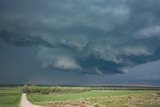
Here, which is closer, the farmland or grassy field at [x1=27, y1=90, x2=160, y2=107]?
grassy field at [x1=27, y1=90, x2=160, y2=107]

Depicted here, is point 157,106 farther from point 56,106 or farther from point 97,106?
point 56,106

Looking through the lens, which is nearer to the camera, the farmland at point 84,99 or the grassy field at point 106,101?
the grassy field at point 106,101

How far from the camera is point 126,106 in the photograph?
60031mm

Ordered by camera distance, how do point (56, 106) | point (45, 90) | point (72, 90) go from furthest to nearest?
point (72, 90), point (45, 90), point (56, 106)

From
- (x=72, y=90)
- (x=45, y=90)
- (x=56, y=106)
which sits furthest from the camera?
(x=72, y=90)

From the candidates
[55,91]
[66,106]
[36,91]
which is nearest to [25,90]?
[36,91]

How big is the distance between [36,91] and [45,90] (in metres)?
4.86

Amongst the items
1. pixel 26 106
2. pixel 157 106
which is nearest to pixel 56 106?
pixel 26 106

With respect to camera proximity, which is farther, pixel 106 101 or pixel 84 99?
pixel 84 99

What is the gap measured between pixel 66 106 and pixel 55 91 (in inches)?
3890

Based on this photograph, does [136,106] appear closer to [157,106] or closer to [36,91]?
[157,106]

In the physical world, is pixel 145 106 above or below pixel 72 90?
below

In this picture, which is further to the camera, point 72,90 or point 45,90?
point 72,90

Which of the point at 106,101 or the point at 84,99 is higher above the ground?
the point at 84,99
